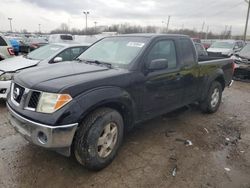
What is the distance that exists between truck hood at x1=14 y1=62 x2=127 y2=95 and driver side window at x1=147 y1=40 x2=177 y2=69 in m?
0.72

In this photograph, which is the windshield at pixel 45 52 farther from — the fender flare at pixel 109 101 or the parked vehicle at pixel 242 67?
the parked vehicle at pixel 242 67

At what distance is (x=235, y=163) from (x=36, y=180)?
2.88 metres

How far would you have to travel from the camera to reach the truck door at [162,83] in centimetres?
371

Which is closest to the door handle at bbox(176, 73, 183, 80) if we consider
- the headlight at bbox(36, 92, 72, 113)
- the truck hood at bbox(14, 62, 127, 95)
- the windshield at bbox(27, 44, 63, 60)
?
the truck hood at bbox(14, 62, 127, 95)

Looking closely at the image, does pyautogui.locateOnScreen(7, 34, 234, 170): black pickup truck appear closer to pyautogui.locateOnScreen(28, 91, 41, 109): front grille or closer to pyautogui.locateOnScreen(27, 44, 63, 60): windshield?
pyautogui.locateOnScreen(28, 91, 41, 109): front grille

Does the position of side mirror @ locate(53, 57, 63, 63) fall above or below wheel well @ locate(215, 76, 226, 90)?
above

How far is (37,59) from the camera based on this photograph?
22.2 ft

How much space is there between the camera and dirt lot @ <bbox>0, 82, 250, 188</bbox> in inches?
118

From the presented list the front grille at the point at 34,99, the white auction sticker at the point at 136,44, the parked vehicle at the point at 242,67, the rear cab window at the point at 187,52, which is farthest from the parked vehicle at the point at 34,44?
the front grille at the point at 34,99

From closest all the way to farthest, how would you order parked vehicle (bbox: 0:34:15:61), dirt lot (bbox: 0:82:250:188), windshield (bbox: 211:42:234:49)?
dirt lot (bbox: 0:82:250:188), parked vehicle (bbox: 0:34:15:61), windshield (bbox: 211:42:234:49)

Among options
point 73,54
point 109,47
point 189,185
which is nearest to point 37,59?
point 73,54

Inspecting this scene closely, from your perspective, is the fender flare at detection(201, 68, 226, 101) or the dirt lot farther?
the fender flare at detection(201, 68, 226, 101)

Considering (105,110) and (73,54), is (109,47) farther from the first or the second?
(73,54)

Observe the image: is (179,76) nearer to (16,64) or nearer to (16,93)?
(16,93)
